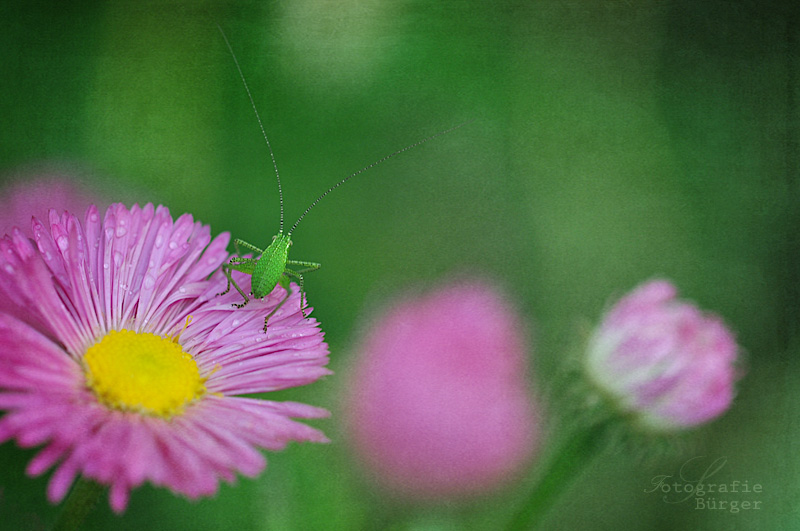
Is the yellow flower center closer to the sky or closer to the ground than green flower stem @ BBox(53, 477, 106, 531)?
closer to the sky

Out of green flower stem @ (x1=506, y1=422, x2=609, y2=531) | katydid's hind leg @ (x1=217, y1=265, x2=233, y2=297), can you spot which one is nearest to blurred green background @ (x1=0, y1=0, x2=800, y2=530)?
green flower stem @ (x1=506, y1=422, x2=609, y2=531)

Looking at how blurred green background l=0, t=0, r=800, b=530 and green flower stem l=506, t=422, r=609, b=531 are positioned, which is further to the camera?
blurred green background l=0, t=0, r=800, b=530

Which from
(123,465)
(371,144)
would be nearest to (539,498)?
(123,465)

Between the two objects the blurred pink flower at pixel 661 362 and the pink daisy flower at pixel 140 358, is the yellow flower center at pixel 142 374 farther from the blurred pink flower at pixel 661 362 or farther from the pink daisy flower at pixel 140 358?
the blurred pink flower at pixel 661 362

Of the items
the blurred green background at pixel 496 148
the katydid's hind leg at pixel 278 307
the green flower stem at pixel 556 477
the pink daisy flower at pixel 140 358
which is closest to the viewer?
the pink daisy flower at pixel 140 358

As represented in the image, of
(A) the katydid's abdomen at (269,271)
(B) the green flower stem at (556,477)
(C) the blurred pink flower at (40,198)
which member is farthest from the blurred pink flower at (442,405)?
(C) the blurred pink flower at (40,198)

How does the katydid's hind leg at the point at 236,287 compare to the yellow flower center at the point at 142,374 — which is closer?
the yellow flower center at the point at 142,374

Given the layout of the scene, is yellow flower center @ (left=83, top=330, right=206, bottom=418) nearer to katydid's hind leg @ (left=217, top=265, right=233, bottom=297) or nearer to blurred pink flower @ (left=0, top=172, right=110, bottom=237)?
katydid's hind leg @ (left=217, top=265, right=233, bottom=297)

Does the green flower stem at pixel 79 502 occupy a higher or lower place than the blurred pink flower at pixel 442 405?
lower

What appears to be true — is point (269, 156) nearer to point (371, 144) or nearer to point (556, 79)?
point (371, 144)
